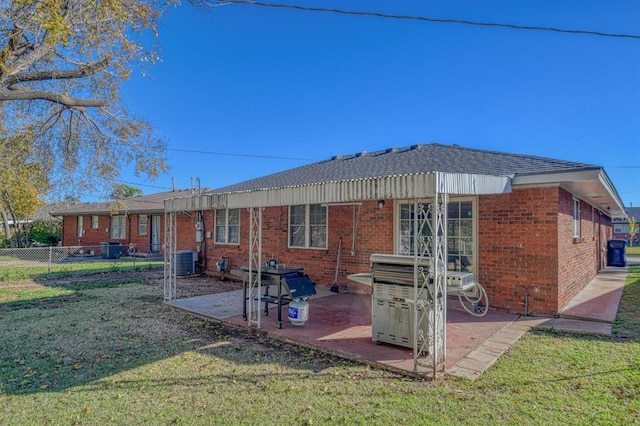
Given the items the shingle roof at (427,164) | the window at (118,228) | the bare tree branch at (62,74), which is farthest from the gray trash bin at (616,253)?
the window at (118,228)

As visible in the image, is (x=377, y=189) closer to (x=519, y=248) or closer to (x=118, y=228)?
(x=519, y=248)

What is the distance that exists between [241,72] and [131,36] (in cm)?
670

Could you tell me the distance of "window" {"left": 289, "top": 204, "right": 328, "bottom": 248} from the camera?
33.3 feet

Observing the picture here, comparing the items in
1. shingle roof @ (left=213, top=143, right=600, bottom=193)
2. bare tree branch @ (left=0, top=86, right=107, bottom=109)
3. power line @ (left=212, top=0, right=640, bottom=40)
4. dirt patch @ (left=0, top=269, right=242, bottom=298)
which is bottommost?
dirt patch @ (left=0, top=269, right=242, bottom=298)

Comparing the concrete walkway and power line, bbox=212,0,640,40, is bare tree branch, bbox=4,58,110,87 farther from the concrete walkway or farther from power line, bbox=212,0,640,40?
the concrete walkway

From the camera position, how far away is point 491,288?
7.15m

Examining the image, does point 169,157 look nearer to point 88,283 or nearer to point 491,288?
point 88,283

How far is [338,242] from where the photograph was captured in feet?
31.7

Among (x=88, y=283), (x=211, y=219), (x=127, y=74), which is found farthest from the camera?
(x=211, y=219)

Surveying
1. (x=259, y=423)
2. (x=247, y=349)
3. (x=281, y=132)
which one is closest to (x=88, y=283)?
(x=247, y=349)

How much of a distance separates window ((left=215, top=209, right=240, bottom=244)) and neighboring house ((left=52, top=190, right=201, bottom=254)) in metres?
6.84

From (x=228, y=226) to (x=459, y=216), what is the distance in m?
8.17

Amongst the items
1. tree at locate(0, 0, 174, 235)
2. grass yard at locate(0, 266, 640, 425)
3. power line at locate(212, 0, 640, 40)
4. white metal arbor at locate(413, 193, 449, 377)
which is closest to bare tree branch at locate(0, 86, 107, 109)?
tree at locate(0, 0, 174, 235)

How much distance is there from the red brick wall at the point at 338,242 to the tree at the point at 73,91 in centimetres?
386
